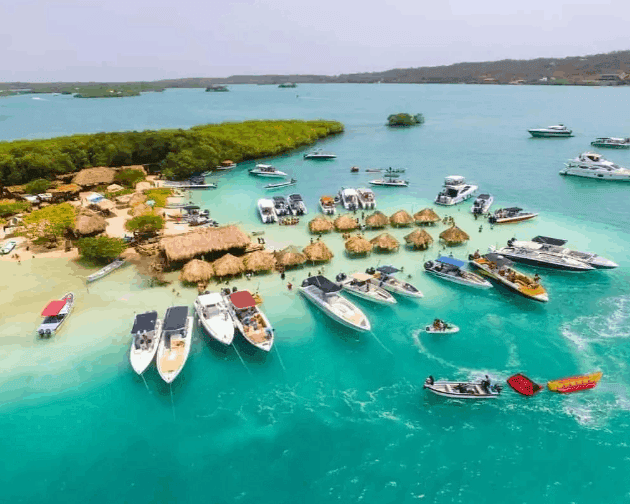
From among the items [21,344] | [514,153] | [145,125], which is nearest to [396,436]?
[21,344]

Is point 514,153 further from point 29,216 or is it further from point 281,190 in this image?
point 29,216

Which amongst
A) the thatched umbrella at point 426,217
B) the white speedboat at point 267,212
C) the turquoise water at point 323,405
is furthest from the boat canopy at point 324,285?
the thatched umbrella at point 426,217

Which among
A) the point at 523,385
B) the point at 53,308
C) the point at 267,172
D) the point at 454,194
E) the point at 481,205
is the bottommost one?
the point at 523,385

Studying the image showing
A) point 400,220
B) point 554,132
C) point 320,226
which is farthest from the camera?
point 554,132

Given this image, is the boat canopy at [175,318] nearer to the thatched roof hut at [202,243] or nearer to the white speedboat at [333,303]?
the thatched roof hut at [202,243]

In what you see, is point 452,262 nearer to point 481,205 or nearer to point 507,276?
point 507,276

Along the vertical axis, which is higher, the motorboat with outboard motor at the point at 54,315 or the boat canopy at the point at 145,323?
the boat canopy at the point at 145,323

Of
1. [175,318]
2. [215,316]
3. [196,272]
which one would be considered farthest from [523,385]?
[196,272]
